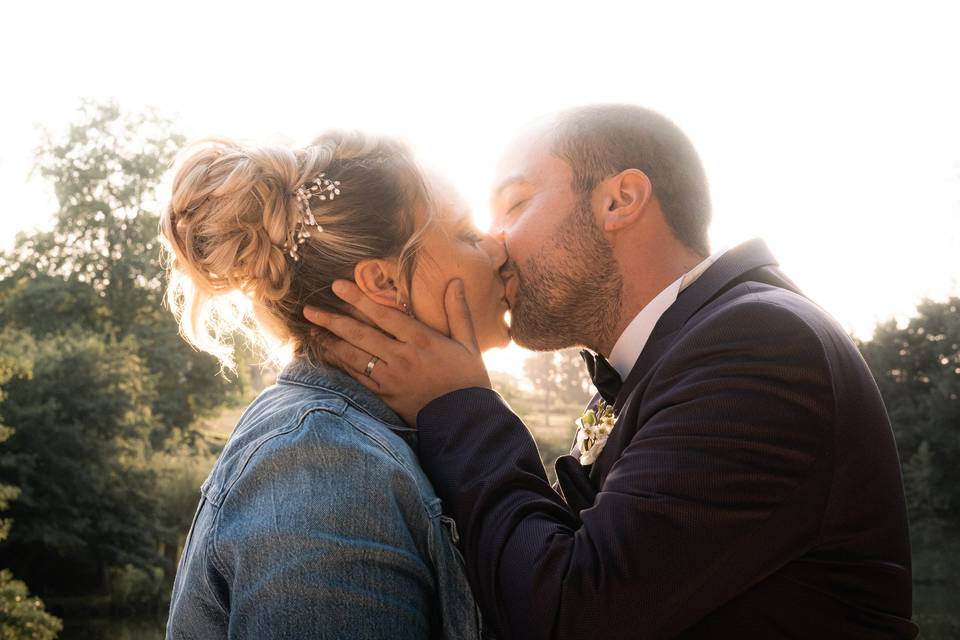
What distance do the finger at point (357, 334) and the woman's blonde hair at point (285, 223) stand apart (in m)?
0.07

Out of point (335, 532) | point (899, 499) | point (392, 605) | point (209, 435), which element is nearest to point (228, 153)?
point (335, 532)

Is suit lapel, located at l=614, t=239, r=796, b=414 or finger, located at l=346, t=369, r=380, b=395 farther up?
suit lapel, located at l=614, t=239, r=796, b=414

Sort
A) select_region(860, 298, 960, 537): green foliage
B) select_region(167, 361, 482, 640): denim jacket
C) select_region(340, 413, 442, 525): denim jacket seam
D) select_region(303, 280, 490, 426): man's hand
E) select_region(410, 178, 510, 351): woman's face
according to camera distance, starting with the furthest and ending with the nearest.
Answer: select_region(860, 298, 960, 537): green foliage, select_region(410, 178, 510, 351): woman's face, select_region(303, 280, 490, 426): man's hand, select_region(340, 413, 442, 525): denim jacket seam, select_region(167, 361, 482, 640): denim jacket

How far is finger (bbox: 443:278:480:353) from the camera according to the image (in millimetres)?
2829

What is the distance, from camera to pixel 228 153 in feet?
8.37

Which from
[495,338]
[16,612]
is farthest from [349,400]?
[16,612]

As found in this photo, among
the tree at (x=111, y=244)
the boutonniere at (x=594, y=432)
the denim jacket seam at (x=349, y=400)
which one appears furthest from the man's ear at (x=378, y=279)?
the tree at (x=111, y=244)

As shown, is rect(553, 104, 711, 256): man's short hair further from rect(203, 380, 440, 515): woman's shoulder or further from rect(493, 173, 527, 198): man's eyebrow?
rect(203, 380, 440, 515): woman's shoulder

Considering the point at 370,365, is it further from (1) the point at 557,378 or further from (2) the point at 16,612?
(1) the point at 557,378

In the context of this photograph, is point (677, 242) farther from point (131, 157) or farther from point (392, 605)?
point (131, 157)

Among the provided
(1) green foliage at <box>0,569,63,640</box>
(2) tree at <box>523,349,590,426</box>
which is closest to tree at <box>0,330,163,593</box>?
(1) green foliage at <box>0,569,63,640</box>

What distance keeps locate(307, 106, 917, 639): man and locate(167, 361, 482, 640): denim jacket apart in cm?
12

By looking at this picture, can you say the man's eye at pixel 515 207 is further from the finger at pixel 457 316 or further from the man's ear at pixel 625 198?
the finger at pixel 457 316

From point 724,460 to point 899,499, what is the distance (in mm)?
652
